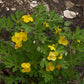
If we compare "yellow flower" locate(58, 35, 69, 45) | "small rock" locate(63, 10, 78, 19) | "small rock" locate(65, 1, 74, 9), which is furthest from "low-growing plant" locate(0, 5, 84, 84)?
"small rock" locate(65, 1, 74, 9)

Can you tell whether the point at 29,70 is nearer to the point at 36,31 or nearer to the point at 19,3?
the point at 36,31

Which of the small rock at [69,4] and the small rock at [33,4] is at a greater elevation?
the small rock at [33,4]

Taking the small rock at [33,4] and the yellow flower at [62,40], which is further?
the small rock at [33,4]

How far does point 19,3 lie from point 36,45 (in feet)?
5.21

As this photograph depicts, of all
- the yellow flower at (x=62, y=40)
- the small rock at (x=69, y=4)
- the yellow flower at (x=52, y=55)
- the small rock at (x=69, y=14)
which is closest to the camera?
the yellow flower at (x=52, y=55)

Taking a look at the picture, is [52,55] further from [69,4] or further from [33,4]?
[69,4]

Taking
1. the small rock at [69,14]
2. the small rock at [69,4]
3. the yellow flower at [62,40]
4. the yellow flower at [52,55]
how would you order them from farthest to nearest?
the small rock at [69,4], the small rock at [69,14], the yellow flower at [62,40], the yellow flower at [52,55]

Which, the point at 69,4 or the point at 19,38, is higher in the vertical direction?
the point at 19,38

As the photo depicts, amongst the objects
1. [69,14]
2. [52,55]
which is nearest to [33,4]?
[69,14]

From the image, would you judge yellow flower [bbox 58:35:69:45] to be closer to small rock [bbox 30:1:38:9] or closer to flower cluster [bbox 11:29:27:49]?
flower cluster [bbox 11:29:27:49]

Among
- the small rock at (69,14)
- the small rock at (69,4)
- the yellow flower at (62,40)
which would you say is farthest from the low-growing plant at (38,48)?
the small rock at (69,4)

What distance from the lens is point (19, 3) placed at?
3121 mm

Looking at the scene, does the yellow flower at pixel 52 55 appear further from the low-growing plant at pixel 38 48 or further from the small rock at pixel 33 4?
the small rock at pixel 33 4

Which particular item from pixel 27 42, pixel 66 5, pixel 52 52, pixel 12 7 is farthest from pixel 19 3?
pixel 52 52
